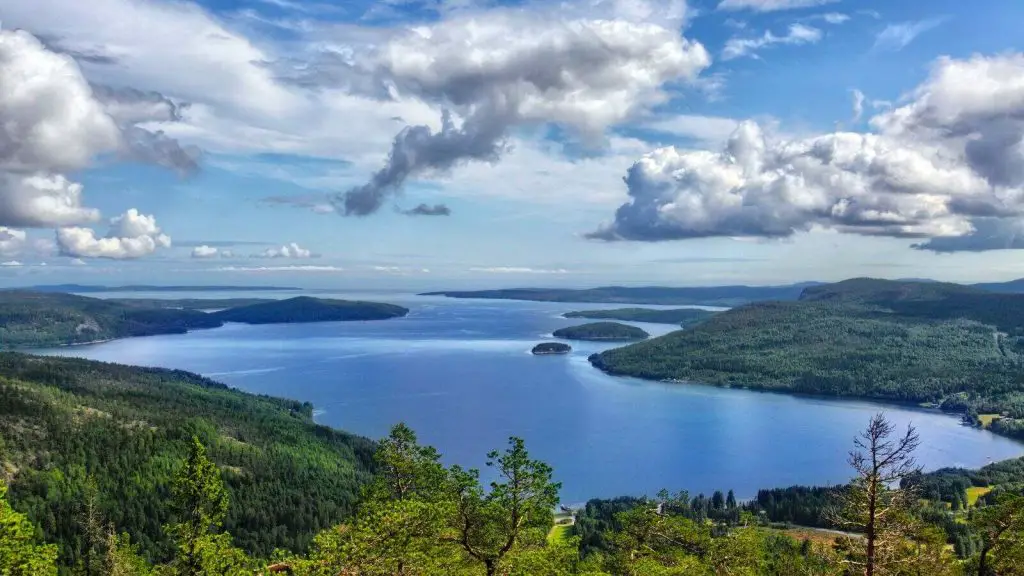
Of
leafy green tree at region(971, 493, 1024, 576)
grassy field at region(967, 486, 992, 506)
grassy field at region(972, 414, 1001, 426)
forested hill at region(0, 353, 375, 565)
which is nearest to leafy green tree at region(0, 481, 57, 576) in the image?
leafy green tree at region(971, 493, 1024, 576)

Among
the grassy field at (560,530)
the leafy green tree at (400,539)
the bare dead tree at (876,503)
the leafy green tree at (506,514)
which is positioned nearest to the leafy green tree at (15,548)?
the leafy green tree at (400,539)

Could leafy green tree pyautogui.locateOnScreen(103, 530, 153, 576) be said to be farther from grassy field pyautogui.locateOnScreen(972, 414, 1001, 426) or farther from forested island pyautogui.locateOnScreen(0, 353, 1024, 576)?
grassy field pyautogui.locateOnScreen(972, 414, 1001, 426)

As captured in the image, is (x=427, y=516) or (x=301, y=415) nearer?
(x=427, y=516)

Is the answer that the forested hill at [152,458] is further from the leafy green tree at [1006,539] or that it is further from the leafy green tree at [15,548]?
the leafy green tree at [1006,539]

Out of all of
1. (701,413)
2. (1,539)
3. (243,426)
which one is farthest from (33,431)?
(701,413)

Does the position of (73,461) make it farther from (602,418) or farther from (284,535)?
(602,418)

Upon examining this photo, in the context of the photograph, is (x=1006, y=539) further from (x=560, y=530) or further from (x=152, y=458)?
(x=152, y=458)
